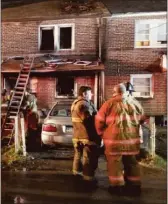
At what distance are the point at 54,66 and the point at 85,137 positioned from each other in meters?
1.15

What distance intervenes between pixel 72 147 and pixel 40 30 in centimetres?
181

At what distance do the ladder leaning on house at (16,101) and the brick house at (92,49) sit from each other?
0.33 ft

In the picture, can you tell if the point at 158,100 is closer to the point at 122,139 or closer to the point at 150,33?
the point at 122,139

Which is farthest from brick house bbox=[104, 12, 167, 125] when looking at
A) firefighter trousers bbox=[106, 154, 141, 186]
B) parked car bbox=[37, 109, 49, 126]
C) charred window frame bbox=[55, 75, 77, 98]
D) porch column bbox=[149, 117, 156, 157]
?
parked car bbox=[37, 109, 49, 126]

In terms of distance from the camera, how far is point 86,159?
481 cm

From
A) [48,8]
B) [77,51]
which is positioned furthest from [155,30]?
[48,8]

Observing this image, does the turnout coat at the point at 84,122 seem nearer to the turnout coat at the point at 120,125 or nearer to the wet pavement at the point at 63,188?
the turnout coat at the point at 120,125

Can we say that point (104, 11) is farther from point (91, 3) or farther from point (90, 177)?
point (90, 177)

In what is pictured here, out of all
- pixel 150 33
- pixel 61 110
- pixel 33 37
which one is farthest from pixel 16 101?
pixel 150 33

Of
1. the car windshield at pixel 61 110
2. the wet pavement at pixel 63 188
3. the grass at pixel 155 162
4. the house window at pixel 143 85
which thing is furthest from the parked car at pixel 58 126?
the grass at pixel 155 162

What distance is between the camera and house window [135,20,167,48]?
4747 mm

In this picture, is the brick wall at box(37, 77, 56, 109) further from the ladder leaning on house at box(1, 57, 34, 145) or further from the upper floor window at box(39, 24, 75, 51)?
the upper floor window at box(39, 24, 75, 51)

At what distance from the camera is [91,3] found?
510cm

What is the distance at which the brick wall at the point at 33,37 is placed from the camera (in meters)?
5.06
